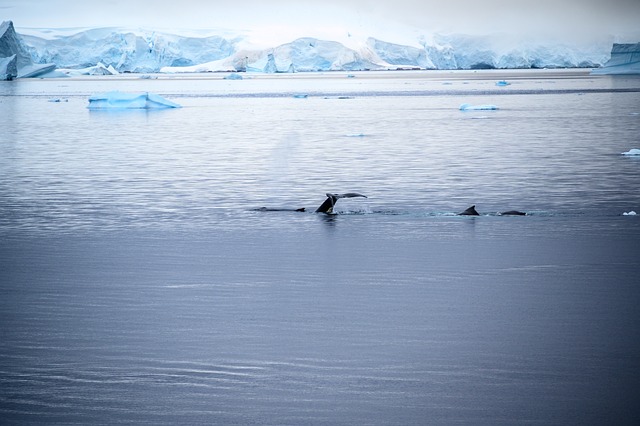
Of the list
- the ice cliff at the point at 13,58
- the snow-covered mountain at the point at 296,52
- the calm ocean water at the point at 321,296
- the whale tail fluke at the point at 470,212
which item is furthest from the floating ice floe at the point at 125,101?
the snow-covered mountain at the point at 296,52

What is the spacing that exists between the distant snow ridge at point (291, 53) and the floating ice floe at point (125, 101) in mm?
83183

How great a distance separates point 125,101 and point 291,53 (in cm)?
11059

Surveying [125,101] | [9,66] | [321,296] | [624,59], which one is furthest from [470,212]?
[624,59]

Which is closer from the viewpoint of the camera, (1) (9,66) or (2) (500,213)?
(2) (500,213)

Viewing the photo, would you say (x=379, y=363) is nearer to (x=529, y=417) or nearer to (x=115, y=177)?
(x=529, y=417)

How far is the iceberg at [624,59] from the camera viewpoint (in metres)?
93.3

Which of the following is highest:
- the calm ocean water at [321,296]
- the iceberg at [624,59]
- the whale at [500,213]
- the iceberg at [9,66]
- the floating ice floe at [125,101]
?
the iceberg at [624,59]

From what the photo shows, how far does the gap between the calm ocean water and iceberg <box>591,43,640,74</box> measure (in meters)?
79.5

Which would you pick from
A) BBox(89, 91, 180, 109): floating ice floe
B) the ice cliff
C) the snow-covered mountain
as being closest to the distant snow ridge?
the snow-covered mountain

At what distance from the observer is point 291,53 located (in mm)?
155625

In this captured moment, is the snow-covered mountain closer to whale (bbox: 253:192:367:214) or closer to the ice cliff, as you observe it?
the ice cliff

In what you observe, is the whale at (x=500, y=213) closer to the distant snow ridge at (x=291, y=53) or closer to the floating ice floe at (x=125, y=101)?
the floating ice floe at (x=125, y=101)

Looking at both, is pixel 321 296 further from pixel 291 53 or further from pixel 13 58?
pixel 291 53

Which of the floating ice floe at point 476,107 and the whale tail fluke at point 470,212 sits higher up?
the floating ice floe at point 476,107
